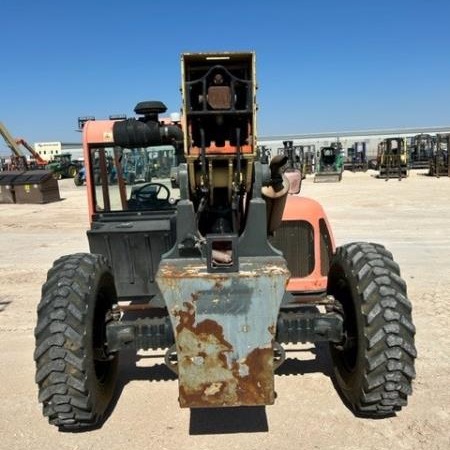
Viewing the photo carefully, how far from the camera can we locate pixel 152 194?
5.67 metres

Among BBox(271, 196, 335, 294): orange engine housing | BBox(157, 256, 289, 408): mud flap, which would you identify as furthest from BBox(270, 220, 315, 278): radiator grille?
BBox(157, 256, 289, 408): mud flap

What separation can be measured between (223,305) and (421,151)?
123 feet

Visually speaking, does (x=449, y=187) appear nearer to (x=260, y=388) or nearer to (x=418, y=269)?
(x=418, y=269)

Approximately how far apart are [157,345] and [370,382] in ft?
4.55

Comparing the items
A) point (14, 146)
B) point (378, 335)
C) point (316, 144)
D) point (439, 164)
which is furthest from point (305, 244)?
point (316, 144)

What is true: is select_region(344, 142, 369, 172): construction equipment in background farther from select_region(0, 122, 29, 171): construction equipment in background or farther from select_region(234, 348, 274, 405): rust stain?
select_region(234, 348, 274, 405): rust stain

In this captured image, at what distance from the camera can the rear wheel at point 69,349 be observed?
325 centimetres

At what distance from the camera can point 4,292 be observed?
757cm

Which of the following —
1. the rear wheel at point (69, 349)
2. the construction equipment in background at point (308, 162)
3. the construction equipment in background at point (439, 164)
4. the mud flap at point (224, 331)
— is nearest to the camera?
the mud flap at point (224, 331)

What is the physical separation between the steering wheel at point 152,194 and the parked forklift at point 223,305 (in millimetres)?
1381

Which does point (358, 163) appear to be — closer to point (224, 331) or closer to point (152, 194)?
point (152, 194)

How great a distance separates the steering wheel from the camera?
5.64 metres

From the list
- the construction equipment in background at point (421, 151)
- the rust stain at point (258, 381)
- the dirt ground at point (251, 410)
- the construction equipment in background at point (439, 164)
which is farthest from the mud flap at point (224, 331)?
the construction equipment in background at point (421, 151)

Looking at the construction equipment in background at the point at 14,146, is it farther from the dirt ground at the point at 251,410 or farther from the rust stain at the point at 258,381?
the rust stain at the point at 258,381
